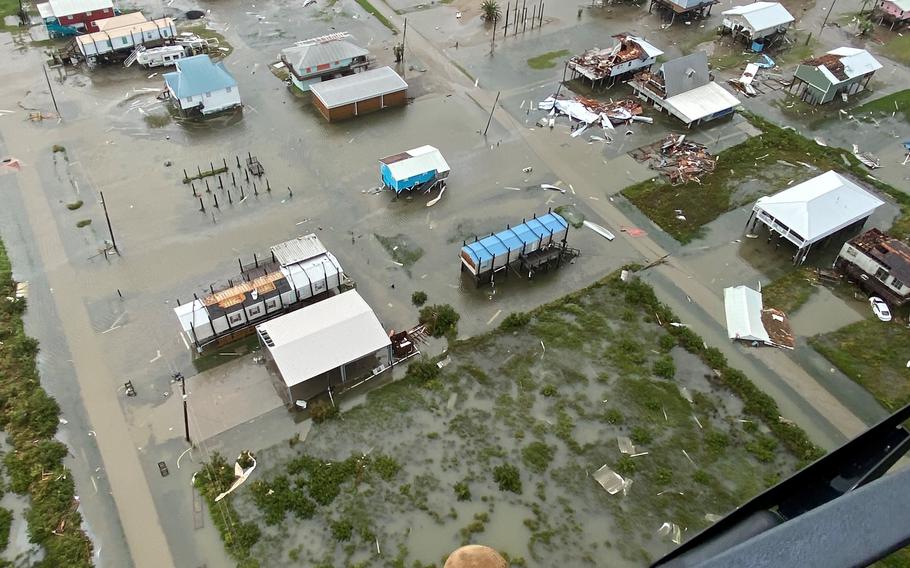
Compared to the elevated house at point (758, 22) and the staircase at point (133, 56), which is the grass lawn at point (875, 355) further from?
the staircase at point (133, 56)

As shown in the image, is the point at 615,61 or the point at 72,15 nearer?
the point at 615,61

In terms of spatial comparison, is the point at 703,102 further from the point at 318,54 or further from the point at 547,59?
the point at 318,54

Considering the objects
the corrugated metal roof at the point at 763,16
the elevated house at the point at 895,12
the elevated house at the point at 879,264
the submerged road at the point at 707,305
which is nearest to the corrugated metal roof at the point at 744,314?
the submerged road at the point at 707,305

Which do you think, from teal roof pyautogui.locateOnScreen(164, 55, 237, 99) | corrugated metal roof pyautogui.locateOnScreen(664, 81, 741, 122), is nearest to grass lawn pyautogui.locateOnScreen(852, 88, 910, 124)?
corrugated metal roof pyautogui.locateOnScreen(664, 81, 741, 122)

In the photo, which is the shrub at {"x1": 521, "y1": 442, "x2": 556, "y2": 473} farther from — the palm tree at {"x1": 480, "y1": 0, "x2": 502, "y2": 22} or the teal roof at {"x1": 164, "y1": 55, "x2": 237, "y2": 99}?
the palm tree at {"x1": 480, "y1": 0, "x2": 502, "y2": 22}

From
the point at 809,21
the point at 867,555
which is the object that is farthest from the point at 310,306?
the point at 809,21

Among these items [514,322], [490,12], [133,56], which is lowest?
[514,322]

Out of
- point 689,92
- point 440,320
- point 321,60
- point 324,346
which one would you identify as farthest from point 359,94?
point 689,92
